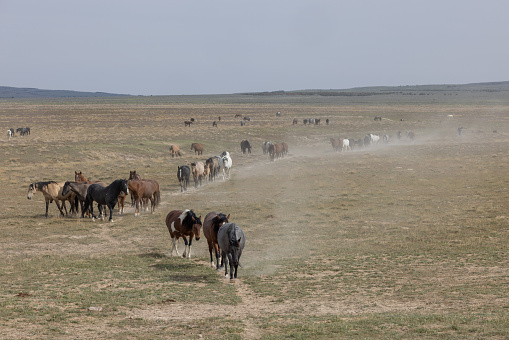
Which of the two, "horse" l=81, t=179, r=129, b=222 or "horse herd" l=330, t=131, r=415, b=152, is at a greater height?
"horse" l=81, t=179, r=129, b=222

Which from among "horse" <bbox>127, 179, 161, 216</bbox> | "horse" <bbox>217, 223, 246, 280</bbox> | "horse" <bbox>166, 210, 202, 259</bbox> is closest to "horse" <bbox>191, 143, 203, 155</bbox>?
"horse" <bbox>127, 179, 161, 216</bbox>

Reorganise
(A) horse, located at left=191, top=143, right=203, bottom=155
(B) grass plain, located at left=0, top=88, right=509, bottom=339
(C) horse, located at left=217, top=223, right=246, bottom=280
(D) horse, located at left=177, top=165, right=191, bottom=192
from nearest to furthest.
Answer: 1. (B) grass plain, located at left=0, top=88, right=509, bottom=339
2. (C) horse, located at left=217, top=223, right=246, bottom=280
3. (D) horse, located at left=177, top=165, right=191, bottom=192
4. (A) horse, located at left=191, top=143, right=203, bottom=155

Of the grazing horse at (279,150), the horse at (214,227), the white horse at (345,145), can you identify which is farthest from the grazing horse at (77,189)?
the white horse at (345,145)

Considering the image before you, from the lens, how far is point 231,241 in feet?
47.2

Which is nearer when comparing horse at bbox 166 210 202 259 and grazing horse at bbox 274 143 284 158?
horse at bbox 166 210 202 259

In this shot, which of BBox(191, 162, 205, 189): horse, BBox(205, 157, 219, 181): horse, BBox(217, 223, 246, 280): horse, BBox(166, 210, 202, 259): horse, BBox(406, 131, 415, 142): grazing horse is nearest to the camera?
BBox(217, 223, 246, 280): horse

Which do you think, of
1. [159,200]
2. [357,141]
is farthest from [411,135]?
[159,200]

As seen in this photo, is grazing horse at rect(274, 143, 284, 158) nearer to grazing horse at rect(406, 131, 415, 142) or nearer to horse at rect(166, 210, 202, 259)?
grazing horse at rect(406, 131, 415, 142)

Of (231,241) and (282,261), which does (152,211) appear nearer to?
(282,261)

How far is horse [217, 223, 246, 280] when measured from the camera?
14.4 m

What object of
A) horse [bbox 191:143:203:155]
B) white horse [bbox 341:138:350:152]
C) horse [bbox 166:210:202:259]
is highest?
horse [bbox 166:210:202:259]

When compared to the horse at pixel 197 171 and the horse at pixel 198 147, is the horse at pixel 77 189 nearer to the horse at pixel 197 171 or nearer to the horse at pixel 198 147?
the horse at pixel 197 171

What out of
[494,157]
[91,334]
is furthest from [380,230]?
[494,157]

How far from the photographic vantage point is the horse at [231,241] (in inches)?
567
